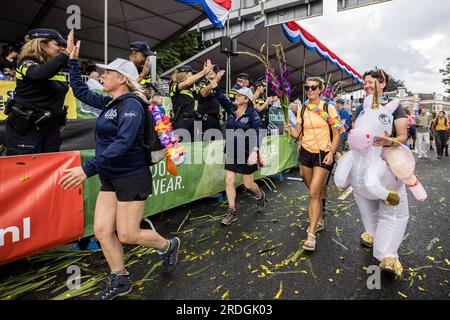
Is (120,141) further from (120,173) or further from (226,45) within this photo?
(226,45)

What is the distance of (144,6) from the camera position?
9477 millimetres

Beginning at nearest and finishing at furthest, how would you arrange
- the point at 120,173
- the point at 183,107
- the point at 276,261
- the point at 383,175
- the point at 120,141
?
the point at 120,141 → the point at 120,173 → the point at 383,175 → the point at 276,261 → the point at 183,107

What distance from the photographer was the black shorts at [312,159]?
3.74 m

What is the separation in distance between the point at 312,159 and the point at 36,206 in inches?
127

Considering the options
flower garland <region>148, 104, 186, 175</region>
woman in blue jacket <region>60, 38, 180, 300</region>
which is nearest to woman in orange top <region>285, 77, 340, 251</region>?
flower garland <region>148, 104, 186, 175</region>

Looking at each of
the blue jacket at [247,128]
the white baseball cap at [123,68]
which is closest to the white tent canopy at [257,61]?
the blue jacket at [247,128]

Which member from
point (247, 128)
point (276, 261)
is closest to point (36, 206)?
point (276, 261)

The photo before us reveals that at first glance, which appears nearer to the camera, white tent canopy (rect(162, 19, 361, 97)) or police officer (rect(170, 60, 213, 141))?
police officer (rect(170, 60, 213, 141))

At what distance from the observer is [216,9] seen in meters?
7.36

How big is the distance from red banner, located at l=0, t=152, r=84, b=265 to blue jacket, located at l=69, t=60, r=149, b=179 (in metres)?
0.98

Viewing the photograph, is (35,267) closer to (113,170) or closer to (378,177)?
(113,170)

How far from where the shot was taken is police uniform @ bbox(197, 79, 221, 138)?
5711 millimetres

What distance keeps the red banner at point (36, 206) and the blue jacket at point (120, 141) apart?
3.20 ft

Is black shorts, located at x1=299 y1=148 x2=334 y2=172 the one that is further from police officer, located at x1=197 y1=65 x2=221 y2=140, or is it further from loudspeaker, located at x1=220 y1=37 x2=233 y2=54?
loudspeaker, located at x1=220 y1=37 x2=233 y2=54
